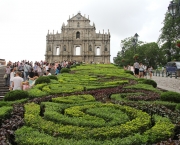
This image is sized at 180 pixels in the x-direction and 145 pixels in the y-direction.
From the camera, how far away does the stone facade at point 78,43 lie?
250 feet

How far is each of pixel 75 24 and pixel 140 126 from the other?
250 feet

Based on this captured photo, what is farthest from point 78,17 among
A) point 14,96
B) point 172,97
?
point 172,97

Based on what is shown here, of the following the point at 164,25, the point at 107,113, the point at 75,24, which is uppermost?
the point at 75,24

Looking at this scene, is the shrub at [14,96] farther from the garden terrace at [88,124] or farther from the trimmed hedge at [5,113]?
the trimmed hedge at [5,113]

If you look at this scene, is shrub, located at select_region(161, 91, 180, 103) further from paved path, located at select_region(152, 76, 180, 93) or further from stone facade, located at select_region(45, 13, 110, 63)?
stone facade, located at select_region(45, 13, 110, 63)

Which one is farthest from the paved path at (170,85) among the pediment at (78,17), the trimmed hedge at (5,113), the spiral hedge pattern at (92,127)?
the pediment at (78,17)

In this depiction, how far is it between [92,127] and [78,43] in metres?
73.7

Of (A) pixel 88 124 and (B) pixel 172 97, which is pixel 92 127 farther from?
(B) pixel 172 97

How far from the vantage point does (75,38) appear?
78.6 meters

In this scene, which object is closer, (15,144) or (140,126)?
(15,144)

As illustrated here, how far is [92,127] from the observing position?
18.8ft

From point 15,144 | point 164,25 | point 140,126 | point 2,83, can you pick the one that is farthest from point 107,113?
point 164,25

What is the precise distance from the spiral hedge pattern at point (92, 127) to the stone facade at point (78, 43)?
6868 cm

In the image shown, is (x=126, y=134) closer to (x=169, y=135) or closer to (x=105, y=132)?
(x=105, y=132)
